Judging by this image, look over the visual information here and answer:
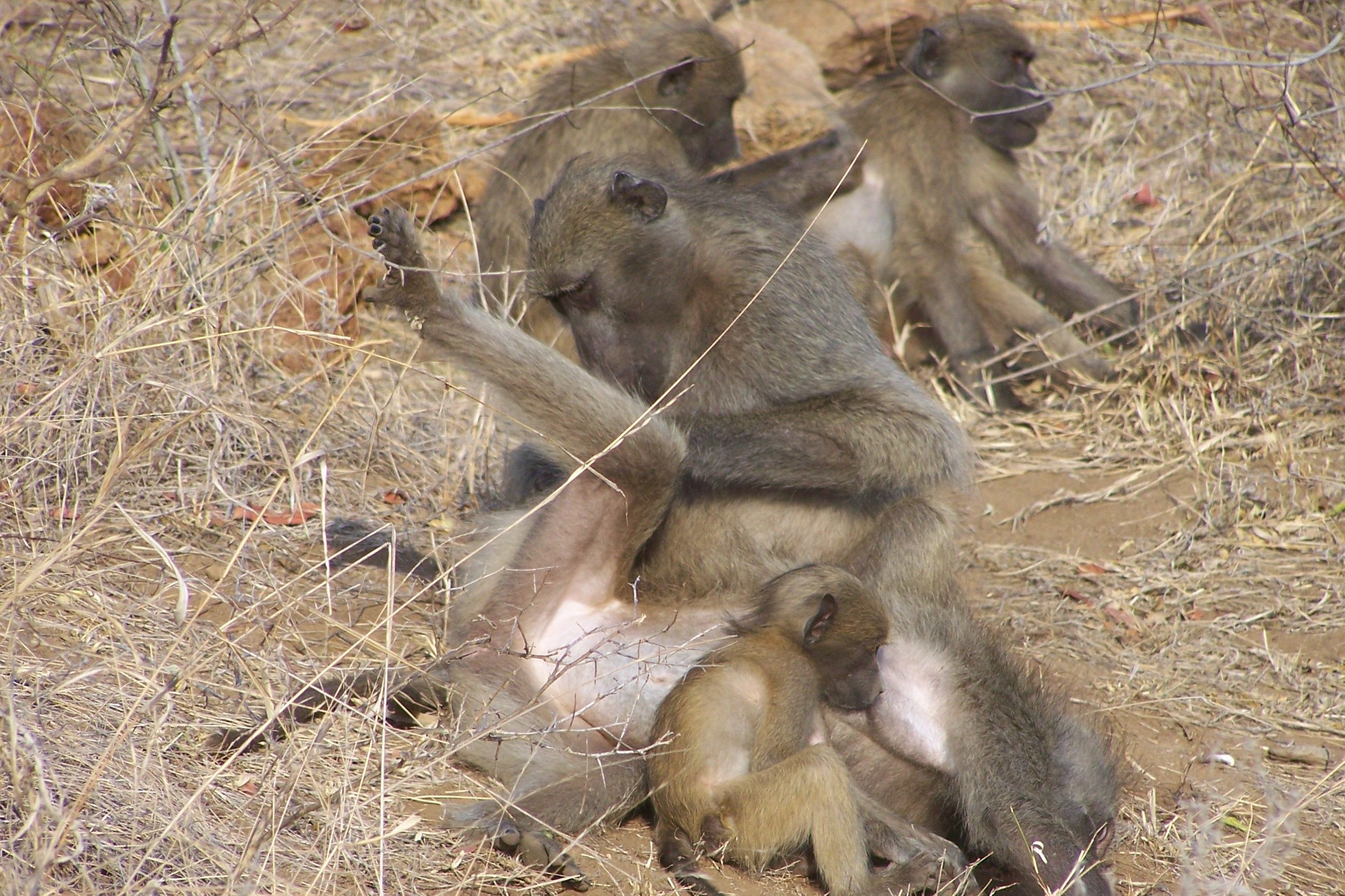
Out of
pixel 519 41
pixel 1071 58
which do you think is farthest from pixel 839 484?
pixel 1071 58

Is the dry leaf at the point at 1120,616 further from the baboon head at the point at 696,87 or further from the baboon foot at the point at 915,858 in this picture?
the baboon head at the point at 696,87

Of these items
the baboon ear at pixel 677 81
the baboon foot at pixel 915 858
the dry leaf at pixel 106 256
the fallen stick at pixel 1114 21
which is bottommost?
the baboon foot at pixel 915 858

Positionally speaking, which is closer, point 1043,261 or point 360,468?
point 360,468

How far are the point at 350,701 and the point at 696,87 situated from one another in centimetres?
271

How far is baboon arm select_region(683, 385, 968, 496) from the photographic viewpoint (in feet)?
8.84

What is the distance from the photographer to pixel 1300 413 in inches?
163

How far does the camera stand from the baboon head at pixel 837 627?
2.42m

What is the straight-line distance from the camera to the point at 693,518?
9.05 ft

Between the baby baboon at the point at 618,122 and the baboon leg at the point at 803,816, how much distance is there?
6.40ft

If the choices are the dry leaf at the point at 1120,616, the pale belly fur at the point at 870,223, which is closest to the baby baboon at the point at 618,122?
the pale belly fur at the point at 870,223

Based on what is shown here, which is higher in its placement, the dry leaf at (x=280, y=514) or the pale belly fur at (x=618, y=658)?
the dry leaf at (x=280, y=514)

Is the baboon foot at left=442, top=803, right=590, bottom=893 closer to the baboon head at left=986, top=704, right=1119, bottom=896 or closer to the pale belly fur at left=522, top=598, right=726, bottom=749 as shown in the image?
the pale belly fur at left=522, top=598, right=726, bottom=749

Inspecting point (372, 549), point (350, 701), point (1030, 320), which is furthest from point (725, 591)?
point (1030, 320)

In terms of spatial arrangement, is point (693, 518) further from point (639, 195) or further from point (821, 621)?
point (639, 195)
